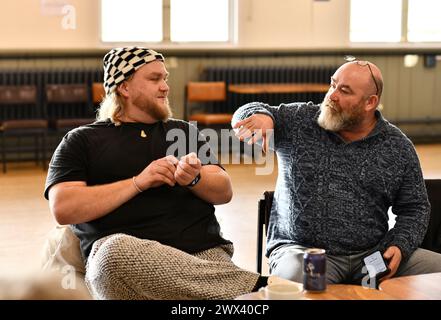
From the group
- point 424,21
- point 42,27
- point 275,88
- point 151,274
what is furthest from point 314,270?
point 424,21

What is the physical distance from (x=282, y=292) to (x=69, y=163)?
1214 mm

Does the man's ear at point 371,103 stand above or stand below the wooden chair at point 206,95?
above

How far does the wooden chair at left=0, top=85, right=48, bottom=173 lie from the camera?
8.54m

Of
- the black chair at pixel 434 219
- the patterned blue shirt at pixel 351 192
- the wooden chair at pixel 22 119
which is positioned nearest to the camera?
the patterned blue shirt at pixel 351 192

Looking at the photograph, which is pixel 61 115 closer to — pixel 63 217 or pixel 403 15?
Answer: pixel 403 15

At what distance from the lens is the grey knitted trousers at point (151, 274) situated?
8.85 ft

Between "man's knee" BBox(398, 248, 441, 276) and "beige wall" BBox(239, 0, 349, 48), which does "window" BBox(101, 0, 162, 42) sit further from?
"man's knee" BBox(398, 248, 441, 276)

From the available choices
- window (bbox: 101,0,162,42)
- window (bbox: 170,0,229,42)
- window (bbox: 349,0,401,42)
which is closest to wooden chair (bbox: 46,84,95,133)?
window (bbox: 101,0,162,42)

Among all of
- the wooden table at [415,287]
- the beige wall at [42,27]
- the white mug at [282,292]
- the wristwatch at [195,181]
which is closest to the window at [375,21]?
the beige wall at [42,27]

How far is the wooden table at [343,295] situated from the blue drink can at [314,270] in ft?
0.09

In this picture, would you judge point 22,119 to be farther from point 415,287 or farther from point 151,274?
point 415,287

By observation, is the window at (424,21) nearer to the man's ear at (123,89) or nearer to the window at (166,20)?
the window at (166,20)

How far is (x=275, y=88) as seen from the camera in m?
9.73
